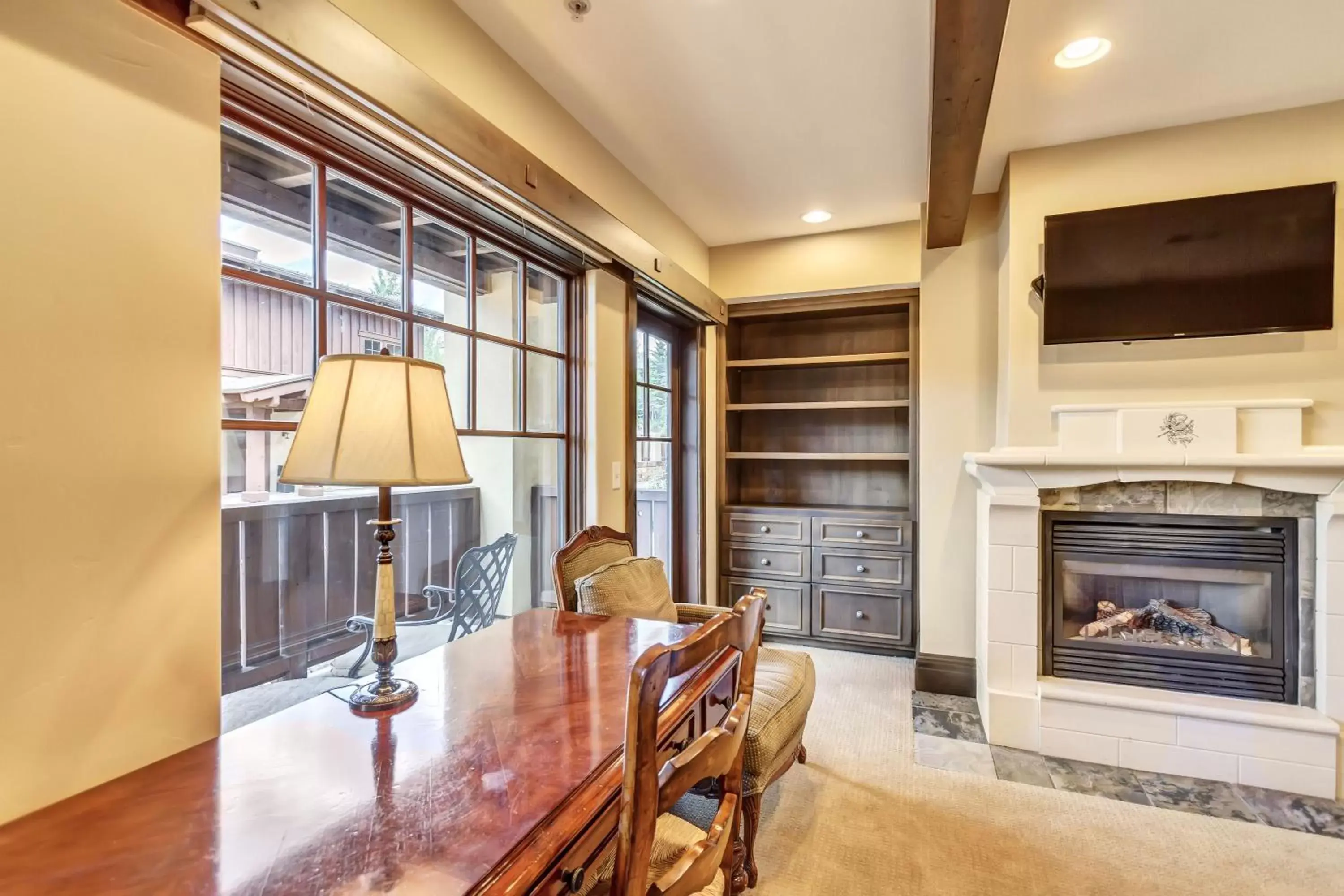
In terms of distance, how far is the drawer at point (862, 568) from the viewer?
361 centimetres

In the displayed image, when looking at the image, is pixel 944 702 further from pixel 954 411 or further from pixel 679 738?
pixel 679 738

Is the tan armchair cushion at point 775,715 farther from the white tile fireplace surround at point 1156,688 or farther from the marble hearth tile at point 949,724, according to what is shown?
the white tile fireplace surround at point 1156,688

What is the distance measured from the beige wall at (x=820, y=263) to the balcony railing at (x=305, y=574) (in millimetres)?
2614

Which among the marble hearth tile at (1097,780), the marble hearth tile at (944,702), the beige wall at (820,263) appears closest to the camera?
the marble hearth tile at (1097,780)

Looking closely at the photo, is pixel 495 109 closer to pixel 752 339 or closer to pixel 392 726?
pixel 392 726

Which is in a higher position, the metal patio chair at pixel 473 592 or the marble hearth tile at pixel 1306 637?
the metal patio chair at pixel 473 592

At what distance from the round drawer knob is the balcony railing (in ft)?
3.18

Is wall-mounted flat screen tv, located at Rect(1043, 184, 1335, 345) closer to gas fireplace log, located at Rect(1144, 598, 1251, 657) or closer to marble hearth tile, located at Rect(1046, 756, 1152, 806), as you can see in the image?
gas fireplace log, located at Rect(1144, 598, 1251, 657)

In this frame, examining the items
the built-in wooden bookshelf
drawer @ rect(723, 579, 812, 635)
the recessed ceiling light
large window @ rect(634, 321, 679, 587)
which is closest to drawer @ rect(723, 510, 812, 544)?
the built-in wooden bookshelf

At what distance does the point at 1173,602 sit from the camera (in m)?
2.58

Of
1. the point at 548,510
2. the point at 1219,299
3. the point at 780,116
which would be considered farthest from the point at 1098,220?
the point at 548,510

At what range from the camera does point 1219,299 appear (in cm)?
237

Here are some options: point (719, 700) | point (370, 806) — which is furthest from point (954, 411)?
point (370, 806)

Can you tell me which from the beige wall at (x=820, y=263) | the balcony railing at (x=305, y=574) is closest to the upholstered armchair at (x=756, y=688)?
the balcony railing at (x=305, y=574)
